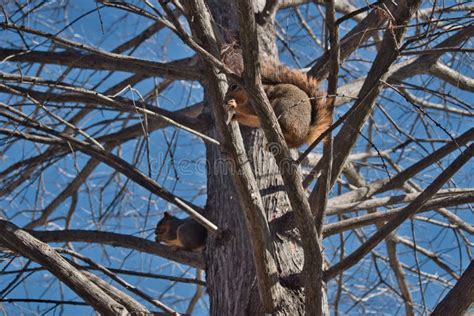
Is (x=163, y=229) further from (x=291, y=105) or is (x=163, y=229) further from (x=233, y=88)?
(x=291, y=105)

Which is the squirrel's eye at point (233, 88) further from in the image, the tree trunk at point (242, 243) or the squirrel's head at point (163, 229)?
the squirrel's head at point (163, 229)

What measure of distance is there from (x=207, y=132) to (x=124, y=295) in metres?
1.18

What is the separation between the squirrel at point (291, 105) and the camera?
11.6 ft

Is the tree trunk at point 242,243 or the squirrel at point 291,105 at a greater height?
the squirrel at point 291,105

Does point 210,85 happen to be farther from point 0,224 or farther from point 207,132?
point 207,132

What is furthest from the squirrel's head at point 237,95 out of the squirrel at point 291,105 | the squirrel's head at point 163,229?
the squirrel's head at point 163,229

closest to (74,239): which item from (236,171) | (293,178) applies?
(236,171)

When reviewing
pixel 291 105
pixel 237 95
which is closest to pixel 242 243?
pixel 291 105

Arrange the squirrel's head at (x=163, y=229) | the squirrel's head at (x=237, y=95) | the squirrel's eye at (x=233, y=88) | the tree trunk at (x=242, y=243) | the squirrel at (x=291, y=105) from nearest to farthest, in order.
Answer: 1. the tree trunk at (x=242, y=243)
2. the squirrel at (x=291, y=105)
3. the squirrel's head at (x=237, y=95)
4. the squirrel's eye at (x=233, y=88)
5. the squirrel's head at (x=163, y=229)

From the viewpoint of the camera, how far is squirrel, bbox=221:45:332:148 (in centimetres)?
353

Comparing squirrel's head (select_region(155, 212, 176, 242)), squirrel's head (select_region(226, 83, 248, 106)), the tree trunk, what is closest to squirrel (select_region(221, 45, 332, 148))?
squirrel's head (select_region(226, 83, 248, 106))

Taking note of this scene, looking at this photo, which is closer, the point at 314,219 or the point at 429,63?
the point at 314,219

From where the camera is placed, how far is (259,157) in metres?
3.40

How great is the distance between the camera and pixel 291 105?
3.50 metres
